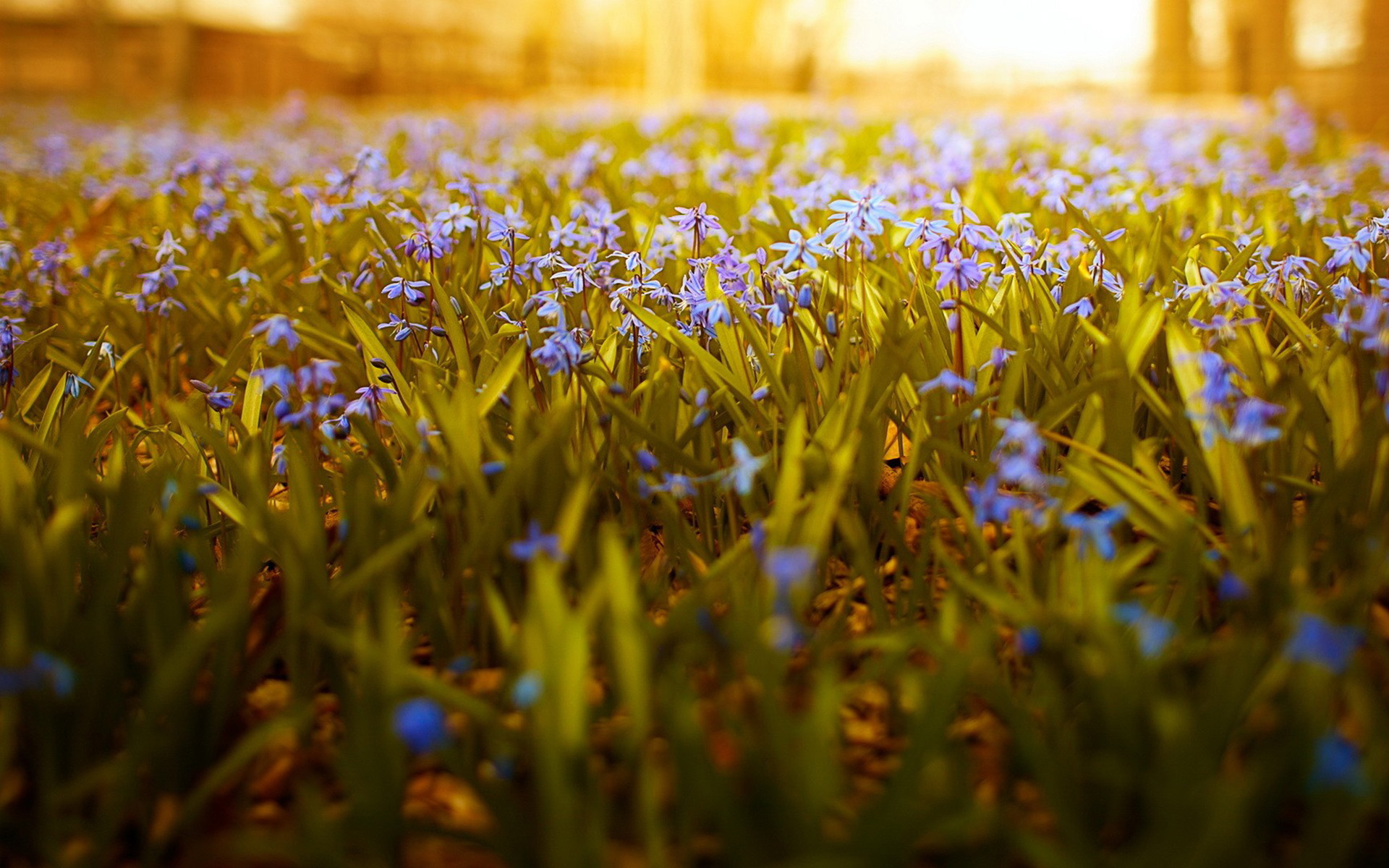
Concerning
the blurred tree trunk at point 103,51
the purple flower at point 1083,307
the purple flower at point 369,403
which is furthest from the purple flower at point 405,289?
the blurred tree trunk at point 103,51

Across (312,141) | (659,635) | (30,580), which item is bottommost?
(659,635)

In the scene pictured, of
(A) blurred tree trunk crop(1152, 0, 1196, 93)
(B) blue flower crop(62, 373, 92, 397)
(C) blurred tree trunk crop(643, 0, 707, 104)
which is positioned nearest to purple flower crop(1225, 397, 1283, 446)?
(B) blue flower crop(62, 373, 92, 397)

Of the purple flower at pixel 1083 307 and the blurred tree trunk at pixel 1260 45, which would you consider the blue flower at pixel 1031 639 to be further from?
the blurred tree trunk at pixel 1260 45

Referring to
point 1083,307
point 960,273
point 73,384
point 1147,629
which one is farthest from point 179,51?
point 1147,629

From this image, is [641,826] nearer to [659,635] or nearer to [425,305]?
[659,635]

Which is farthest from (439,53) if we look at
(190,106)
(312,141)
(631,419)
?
(631,419)
